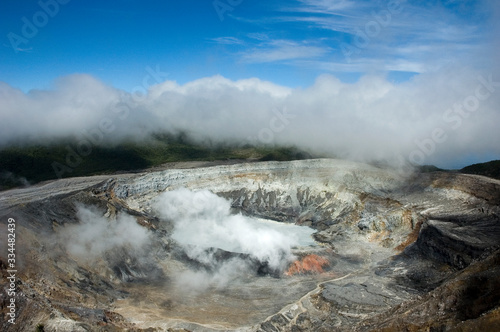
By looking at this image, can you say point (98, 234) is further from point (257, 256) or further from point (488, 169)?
point (488, 169)

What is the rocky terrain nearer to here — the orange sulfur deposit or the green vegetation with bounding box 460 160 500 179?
the orange sulfur deposit

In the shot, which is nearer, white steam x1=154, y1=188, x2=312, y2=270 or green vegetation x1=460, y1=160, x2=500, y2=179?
white steam x1=154, y1=188, x2=312, y2=270

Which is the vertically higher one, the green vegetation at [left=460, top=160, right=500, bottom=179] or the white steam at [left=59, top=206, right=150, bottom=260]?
the green vegetation at [left=460, top=160, right=500, bottom=179]

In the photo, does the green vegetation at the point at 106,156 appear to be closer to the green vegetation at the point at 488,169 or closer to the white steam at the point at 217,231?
the white steam at the point at 217,231

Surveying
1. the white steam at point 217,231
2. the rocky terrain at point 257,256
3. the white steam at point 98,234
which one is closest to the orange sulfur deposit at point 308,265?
the rocky terrain at point 257,256

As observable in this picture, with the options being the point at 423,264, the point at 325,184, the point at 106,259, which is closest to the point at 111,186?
the point at 106,259

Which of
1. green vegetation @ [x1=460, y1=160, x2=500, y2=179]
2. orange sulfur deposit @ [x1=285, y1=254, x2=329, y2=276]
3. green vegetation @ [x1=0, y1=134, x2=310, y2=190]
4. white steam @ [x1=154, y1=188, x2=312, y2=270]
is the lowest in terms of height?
orange sulfur deposit @ [x1=285, y1=254, x2=329, y2=276]

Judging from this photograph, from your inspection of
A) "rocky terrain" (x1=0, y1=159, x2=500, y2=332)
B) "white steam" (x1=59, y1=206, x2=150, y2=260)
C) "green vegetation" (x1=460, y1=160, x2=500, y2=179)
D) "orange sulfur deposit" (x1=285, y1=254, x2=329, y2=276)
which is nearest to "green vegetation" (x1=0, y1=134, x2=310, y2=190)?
"rocky terrain" (x1=0, y1=159, x2=500, y2=332)
